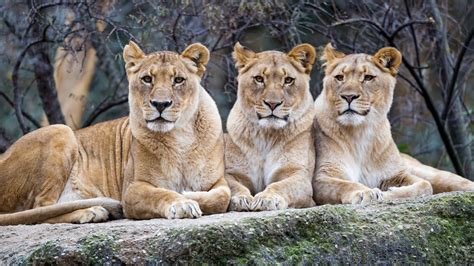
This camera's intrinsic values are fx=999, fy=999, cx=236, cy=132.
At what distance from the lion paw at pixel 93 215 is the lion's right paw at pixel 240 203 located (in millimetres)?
776

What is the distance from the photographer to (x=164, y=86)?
593cm

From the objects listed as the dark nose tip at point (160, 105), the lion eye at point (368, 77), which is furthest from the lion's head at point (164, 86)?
the lion eye at point (368, 77)

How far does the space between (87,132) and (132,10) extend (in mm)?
3168

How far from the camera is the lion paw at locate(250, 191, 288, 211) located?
5812 millimetres

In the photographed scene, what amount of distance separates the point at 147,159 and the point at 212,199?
20.9 inches

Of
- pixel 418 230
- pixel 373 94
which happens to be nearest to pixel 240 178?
pixel 373 94

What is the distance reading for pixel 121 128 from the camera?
268 inches

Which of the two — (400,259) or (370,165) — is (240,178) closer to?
(370,165)

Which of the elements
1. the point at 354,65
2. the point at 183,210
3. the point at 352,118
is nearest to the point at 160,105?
the point at 183,210

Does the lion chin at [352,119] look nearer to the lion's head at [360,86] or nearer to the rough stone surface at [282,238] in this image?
the lion's head at [360,86]

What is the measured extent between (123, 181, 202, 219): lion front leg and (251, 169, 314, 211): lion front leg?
482mm

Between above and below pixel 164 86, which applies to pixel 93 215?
below

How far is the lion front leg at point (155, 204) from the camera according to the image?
5.45m

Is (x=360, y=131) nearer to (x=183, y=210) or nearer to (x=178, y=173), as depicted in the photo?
(x=178, y=173)
